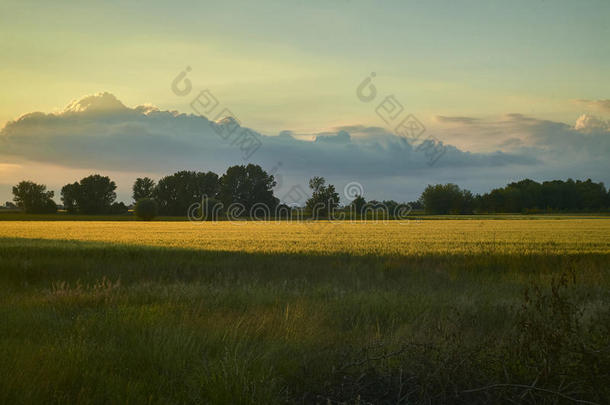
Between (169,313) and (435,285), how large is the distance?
340 inches

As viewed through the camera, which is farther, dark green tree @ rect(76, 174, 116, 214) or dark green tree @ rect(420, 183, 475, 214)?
dark green tree @ rect(420, 183, 475, 214)

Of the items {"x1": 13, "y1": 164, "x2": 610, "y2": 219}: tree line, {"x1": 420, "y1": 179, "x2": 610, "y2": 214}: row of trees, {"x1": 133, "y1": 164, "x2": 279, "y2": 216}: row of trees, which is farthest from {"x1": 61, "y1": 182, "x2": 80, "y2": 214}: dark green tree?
{"x1": 420, "y1": 179, "x2": 610, "y2": 214}: row of trees

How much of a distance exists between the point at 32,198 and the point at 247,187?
44.4 m

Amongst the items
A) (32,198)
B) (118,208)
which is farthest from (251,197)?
(32,198)

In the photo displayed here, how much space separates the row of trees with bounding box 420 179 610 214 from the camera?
118 m

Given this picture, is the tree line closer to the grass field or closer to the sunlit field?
the sunlit field

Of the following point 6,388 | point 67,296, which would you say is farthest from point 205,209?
point 6,388

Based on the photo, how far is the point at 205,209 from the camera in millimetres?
79688

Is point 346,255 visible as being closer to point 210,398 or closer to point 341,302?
point 341,302

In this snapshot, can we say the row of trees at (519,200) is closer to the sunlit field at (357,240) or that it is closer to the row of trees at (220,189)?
the row of trees at (220,189)

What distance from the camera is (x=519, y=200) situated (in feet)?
395

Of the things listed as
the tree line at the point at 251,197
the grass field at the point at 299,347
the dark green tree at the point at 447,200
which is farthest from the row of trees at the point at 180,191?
the grass field at the point at 299,347

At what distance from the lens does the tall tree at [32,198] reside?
3380 inches

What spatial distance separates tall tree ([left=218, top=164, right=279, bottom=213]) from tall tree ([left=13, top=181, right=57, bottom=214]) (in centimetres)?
3569
